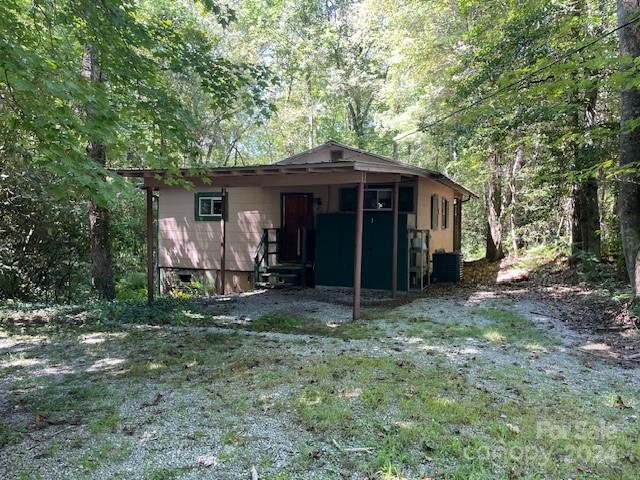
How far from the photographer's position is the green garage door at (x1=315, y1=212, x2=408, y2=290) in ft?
32.7

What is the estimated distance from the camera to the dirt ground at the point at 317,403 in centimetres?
269

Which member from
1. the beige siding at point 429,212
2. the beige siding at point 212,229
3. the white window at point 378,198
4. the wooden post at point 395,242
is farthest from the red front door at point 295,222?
the beige siding at point 429,212

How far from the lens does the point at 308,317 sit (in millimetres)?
7414

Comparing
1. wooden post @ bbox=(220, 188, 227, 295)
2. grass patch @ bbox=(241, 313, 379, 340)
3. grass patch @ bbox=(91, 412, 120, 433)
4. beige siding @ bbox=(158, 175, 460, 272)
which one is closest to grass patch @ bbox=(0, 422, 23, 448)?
grass patch @ bbox=(91, 412, 120, 433)

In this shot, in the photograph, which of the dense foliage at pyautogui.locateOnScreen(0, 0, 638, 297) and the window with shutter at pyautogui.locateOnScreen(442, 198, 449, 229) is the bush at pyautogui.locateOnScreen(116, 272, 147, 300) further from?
the window with shutter at pyautogui.locateOnScreen(442, 198, 449, 229)

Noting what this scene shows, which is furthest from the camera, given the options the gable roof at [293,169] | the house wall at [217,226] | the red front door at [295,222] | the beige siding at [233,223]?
the house wall at [217,226]

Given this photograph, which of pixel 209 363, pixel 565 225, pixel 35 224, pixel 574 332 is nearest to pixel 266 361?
pixel 209 363

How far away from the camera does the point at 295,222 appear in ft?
37.0

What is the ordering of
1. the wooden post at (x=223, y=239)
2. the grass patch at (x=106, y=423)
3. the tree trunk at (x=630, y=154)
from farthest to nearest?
the wooden post at (x=223, y=239) < the tree trunk at (x=630, y=154) < the grass patch at (x=106, y=423)

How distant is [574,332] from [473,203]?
16615mm

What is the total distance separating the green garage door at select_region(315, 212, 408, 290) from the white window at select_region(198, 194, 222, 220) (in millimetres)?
2956

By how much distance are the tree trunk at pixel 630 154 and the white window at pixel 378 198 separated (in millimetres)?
4527

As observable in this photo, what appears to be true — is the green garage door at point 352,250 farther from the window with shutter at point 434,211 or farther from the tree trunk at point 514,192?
the tree trunk at point 514,192

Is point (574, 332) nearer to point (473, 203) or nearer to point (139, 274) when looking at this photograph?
point (139, 274)
